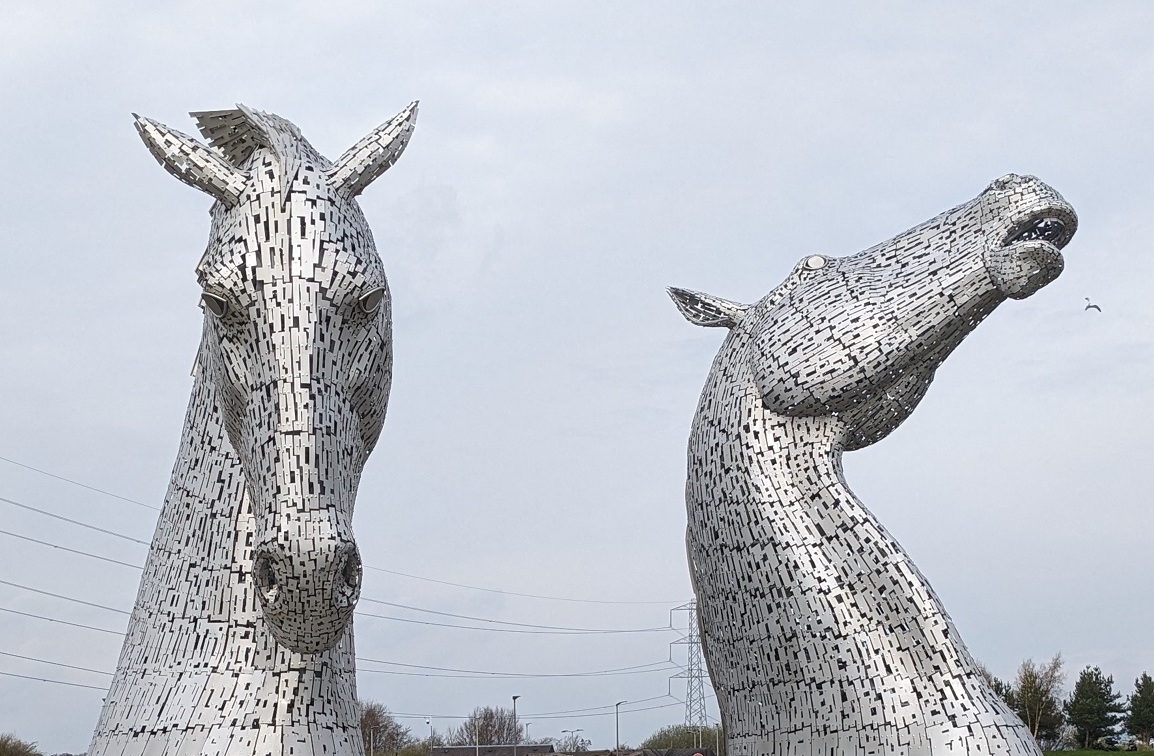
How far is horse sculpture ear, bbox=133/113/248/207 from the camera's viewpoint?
396 cm

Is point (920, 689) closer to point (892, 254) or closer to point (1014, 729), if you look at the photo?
point (1014, 729)

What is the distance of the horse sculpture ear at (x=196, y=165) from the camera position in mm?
3961

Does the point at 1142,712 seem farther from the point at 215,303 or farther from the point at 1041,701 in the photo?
the point at 215,303

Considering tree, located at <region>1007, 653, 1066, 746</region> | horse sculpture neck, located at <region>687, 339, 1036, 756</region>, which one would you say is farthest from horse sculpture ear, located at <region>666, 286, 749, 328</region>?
tree, located at <region>1007, 653, 1066, 746</region>

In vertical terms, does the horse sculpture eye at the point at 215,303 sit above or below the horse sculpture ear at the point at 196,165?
below

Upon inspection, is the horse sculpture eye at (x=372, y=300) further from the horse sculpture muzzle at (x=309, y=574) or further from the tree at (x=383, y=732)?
the tree at (x=383, y=732)

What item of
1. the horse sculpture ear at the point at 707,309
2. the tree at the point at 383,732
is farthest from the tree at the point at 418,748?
the horse sculpture ear at the point at 707,309

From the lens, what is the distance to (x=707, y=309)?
23.9 feet

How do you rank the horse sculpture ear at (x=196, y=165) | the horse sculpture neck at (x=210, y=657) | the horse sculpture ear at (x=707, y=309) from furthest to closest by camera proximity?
1. the horse sculpture ear at (x=707, y=309)
2. the horse sculpture neck at (x=210, y=657)
3. the horse sculpture ear at (x=196, y=165)

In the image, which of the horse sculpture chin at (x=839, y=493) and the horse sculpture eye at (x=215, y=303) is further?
the horse sculpture chin at (x=839, y=493)

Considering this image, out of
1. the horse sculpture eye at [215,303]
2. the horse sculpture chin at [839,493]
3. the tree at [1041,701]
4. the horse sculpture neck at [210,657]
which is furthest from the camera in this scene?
the tree at [1041,701]

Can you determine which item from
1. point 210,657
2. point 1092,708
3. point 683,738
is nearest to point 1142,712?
point 1092,708

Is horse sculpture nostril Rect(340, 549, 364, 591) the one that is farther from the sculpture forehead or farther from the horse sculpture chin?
the horse sculpture chin

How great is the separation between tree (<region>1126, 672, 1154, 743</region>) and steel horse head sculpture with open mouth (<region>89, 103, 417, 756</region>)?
2879 cm
